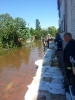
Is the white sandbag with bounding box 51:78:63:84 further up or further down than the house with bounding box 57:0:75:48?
further down

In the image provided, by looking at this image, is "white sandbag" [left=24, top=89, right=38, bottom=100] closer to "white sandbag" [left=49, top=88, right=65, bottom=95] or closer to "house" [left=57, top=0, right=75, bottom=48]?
"white sandbag" [left=49, top=88, right=65, bottom=95]

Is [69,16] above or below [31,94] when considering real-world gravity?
above

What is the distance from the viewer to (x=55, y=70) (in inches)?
221

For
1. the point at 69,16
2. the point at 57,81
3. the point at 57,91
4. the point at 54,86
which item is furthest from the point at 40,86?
the point at 69,16

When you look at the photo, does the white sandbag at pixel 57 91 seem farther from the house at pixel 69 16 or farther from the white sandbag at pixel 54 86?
the house at pixel 69 16

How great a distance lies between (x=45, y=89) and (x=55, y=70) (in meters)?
1.73

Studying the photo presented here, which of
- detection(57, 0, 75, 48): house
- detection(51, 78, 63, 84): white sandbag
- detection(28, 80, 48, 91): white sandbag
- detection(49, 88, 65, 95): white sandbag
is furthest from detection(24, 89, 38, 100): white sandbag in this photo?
detection(57, 0, 75, 48): house

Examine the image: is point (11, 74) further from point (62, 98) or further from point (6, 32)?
point (6, 32)

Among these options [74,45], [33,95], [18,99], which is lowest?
[18,99]

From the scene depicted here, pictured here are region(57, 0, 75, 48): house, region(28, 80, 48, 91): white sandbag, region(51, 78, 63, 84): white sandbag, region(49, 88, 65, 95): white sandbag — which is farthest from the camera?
region(57, 0, 75, 48): house

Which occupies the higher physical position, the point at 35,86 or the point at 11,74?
the point at 35,86

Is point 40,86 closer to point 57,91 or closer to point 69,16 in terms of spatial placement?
point 57,91

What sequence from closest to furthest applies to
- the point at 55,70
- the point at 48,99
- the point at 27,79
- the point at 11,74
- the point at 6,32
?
the point at 48,99 < the point at 55,70 < the point at 27,79 < the point at 11,74 < the point at 6,32

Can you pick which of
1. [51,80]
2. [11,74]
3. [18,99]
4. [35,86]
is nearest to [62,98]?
[35,86]
